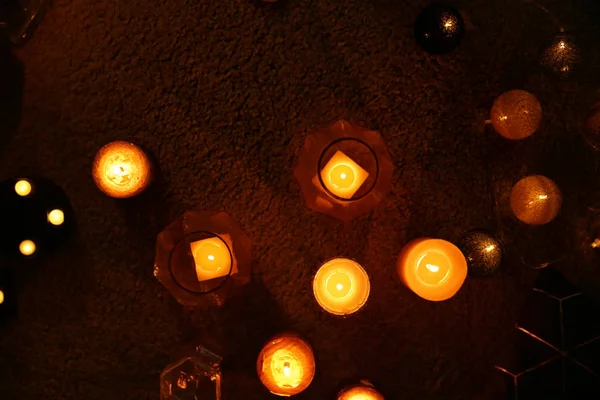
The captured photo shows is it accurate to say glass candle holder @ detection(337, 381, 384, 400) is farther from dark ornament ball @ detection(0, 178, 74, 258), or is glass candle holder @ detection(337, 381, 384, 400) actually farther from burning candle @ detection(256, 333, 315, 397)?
dark ornament ball @ detection(0, 178, 74, 258)

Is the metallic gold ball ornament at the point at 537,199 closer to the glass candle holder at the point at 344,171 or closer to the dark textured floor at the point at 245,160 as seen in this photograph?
the dark textured floor at the point at 245,160

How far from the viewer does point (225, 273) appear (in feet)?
3.06

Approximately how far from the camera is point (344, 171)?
3.03 ft

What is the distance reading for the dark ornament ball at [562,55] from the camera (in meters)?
0.93

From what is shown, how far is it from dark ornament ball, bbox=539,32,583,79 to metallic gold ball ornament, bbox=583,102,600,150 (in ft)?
0.26

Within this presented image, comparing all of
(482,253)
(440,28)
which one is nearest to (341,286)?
(482,253)

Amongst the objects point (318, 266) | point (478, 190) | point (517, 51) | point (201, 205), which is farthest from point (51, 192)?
point (517, 51)

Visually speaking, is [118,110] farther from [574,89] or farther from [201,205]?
[574,89]

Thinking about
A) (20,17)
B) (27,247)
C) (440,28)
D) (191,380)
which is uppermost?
(440,28)

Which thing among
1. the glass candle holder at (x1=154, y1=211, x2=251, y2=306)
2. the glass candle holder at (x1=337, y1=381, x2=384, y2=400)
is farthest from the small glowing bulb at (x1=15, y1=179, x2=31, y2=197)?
the glass candle holder at (x1=337, y1=381, x2=384, y2=400)

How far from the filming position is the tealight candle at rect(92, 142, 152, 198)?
0.93m

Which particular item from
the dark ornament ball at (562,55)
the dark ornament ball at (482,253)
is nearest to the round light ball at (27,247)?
the dark ornament ball at (482,253)

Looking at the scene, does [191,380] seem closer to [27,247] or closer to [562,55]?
[27,247]

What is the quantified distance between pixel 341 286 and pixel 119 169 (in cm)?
47
